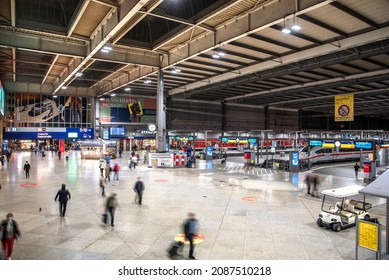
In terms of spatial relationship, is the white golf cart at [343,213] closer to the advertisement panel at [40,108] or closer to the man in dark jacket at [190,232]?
the man in dark jacket at [190,232]

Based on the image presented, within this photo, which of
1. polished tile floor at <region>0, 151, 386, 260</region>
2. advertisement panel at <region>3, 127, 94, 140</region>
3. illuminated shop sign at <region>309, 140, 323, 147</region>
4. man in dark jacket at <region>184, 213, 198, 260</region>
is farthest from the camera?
advertisement panel at <region>3, 127, 94, 140</region>

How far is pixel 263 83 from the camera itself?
3844cm

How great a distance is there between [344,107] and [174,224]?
2217cm

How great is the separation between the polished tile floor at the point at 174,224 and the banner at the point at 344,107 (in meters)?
10.5

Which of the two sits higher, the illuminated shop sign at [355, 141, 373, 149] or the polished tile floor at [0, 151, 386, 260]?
the illuminated shop sign at [355, 141, 373, 149]

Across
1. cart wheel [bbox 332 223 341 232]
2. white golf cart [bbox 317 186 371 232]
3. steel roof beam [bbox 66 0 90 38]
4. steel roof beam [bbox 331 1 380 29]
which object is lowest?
cart wheel [bbox 332 223 341 232]

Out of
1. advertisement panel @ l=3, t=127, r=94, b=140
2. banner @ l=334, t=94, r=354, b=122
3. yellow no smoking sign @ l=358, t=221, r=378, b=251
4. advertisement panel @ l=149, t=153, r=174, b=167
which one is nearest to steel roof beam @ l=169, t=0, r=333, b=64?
yellow no smoking sign @ l=358, t=221, r=378, b=251

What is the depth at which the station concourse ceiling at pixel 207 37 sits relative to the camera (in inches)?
641

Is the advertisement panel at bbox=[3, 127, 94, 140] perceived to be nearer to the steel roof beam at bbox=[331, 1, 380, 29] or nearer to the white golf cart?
the steel roof beam at bbox=[331, 1, 380, 29]

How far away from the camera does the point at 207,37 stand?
21297 millimetres

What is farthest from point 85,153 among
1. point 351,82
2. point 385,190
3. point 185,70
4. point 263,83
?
point 385,190

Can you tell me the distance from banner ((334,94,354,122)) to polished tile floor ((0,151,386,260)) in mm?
10500

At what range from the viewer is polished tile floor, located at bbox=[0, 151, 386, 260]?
816cm

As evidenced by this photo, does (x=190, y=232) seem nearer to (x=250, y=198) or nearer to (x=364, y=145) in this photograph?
(x=250, y=198)
